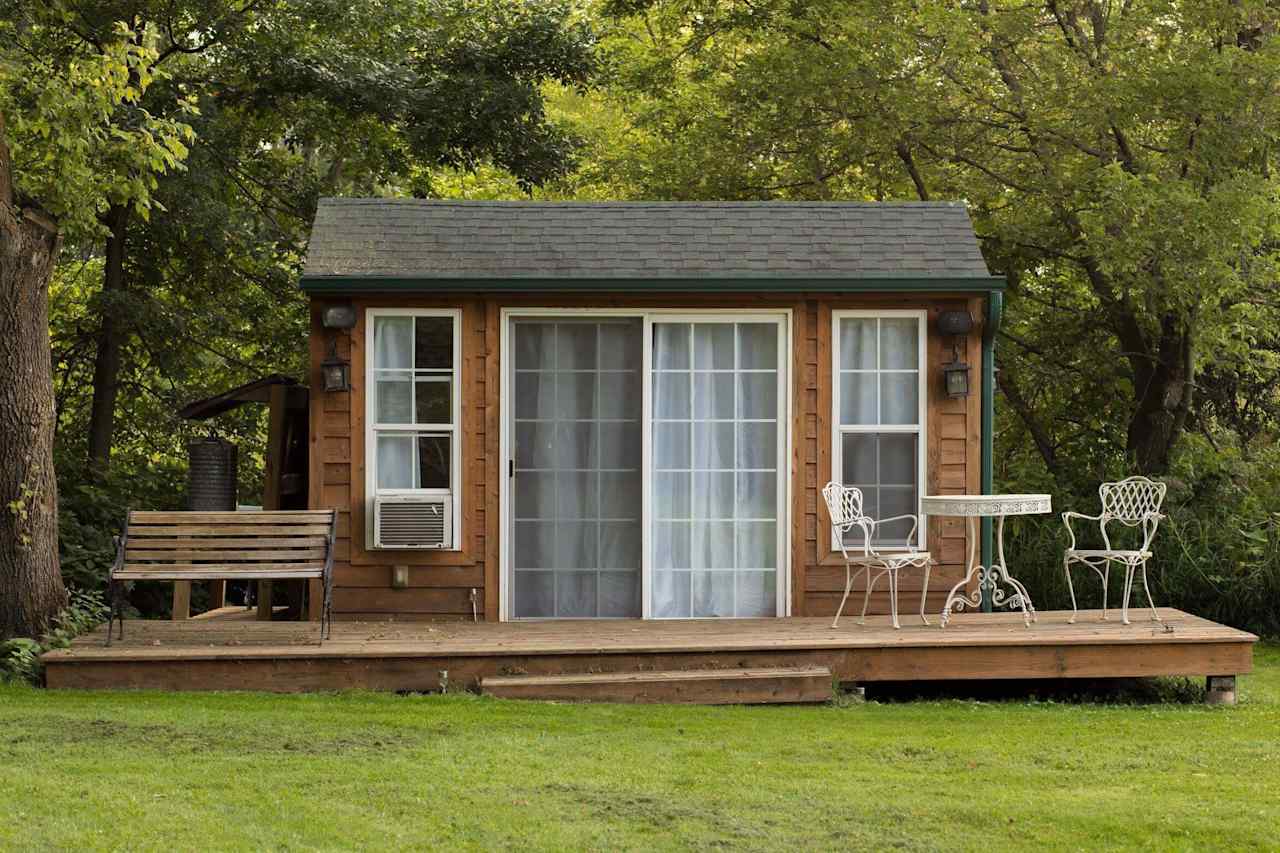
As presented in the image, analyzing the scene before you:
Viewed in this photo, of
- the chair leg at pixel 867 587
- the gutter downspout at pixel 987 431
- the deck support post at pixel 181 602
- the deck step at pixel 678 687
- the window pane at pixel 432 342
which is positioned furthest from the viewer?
the deck support post at pixel 181 602

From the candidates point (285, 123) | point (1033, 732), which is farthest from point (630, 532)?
point (285, 123)

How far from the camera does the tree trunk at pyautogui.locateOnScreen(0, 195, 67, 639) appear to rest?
8.05m

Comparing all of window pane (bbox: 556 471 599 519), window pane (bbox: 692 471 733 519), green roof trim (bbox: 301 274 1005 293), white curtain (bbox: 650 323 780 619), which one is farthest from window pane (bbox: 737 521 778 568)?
green roof trim (bbox: 301 274 1005 293)

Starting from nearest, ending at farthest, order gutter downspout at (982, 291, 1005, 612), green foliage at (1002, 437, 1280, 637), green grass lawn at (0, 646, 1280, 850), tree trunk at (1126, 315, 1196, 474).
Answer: green grass lawn at (0, 646, 1280, 850) → gutter downspout at (982, 291, 1005, 612) → green foliage at (1002, 437, 1280, 637) → tree trunk at (1126, 315, 1196, 474)

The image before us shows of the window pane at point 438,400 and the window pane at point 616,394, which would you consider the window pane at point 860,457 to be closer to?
the window pane at point 616,394

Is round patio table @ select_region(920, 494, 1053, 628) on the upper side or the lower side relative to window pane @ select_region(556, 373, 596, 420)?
lower

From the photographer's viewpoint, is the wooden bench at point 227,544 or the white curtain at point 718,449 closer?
the wooden bench at point 227,544

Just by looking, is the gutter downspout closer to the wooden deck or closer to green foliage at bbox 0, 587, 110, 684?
the wooden deck

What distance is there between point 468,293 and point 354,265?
25.2 inches

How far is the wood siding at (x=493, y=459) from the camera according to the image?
8.67 metres

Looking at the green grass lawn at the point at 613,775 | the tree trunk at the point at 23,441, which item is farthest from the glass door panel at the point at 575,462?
the tree trunk at the point at 23,441

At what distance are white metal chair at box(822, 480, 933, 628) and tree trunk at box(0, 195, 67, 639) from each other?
13.4ft

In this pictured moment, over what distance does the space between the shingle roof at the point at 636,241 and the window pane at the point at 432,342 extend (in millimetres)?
298

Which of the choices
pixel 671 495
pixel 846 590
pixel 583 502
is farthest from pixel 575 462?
pixel 846 590
